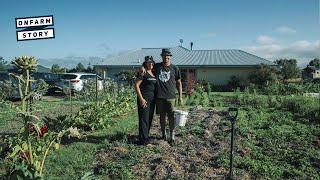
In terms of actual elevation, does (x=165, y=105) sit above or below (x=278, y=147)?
above

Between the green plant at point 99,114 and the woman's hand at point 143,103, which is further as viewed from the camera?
the green plant at point 99,114

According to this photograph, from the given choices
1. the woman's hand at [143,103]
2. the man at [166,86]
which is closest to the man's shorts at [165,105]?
the man at [166,86]

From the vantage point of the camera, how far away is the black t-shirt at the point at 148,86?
775 cm

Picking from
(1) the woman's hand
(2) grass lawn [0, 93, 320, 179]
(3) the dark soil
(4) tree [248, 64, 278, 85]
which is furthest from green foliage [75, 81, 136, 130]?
(4) tree [248, 64, 278, 85]

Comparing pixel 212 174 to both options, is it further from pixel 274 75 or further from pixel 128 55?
pixel 128 55

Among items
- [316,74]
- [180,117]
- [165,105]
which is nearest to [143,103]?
[165,105]

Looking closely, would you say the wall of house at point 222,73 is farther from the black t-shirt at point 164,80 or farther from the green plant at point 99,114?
the black t-shirt at point 164,80

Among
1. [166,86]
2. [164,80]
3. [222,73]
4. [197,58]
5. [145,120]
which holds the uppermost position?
[197,58]

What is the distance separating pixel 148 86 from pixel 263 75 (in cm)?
2486

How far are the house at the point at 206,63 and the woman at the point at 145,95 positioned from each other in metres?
24.2

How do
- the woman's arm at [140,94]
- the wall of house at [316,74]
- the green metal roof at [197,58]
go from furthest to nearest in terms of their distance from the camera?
the wall of house at [316,74], the green metal roof at [197,58], the woman's arm at [140,94]

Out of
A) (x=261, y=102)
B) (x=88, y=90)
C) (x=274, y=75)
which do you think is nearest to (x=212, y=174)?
(x=261, y=102)

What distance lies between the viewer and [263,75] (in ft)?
103

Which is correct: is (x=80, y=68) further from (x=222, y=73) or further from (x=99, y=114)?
(x=99, y=114)
